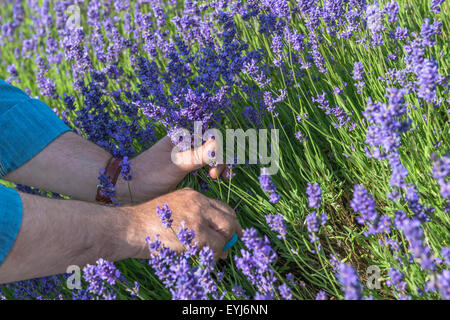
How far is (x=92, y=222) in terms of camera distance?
1742mm

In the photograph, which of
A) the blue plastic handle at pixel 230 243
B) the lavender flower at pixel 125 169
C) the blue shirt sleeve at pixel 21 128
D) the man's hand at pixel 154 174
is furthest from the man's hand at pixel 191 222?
the blue shirt sleeve at pixel 21 128

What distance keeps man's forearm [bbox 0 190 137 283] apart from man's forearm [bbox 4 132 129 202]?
550 millimetres

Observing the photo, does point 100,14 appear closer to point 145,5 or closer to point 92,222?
point 145,5

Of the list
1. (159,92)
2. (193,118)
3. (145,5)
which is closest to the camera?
(193,118)

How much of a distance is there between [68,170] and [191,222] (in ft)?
2.86

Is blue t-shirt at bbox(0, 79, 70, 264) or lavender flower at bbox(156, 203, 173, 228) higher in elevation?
blue t-shirt at bbox(0, 79, 70, 264)

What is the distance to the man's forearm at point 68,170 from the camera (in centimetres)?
233

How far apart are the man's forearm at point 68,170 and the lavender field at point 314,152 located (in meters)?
0.12

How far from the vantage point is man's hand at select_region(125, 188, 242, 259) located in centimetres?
176

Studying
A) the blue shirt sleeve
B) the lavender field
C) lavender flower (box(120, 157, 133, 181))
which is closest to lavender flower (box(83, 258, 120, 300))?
the lavender field

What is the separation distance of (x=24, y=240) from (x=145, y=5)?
9.37 feet

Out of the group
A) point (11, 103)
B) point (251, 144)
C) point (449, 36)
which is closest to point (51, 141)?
point (11, 103)

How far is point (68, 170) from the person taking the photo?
2.33 m

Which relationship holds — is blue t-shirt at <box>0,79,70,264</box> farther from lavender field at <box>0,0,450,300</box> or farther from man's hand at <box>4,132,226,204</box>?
lavender field at <box>0,0,450,300</box>
